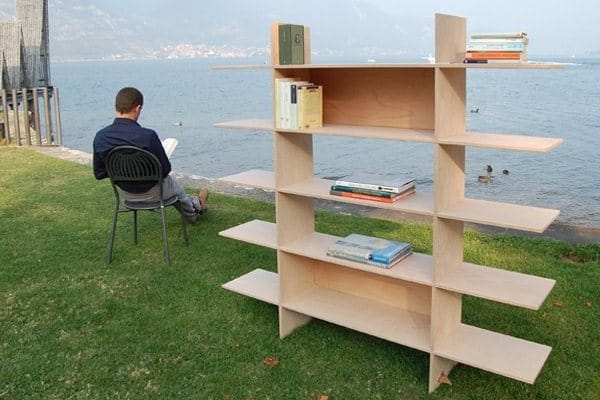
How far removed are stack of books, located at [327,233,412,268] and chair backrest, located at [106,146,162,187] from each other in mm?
2015

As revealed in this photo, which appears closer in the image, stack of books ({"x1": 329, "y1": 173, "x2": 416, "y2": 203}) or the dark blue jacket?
stack of books ({"x1": 329, "y1": 173, "x2": 416, "y2": 203})

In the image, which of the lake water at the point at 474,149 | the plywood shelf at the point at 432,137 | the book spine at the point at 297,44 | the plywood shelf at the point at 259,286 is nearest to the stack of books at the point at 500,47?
the plywood shelf at the point at 432,137

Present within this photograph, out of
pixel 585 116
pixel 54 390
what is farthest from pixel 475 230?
pixel 585 116

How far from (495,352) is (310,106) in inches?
73.8

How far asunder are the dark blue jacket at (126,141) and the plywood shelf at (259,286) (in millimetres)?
1333

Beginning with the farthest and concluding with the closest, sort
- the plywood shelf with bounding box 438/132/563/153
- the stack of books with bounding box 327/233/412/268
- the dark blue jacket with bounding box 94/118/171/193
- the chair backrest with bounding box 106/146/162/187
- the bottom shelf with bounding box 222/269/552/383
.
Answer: the dark blue jacket with bounding box 94/118/171/193
the chair backrest with bounding box 106/146/162/187
the stack of books with bounding box 327/233/412/268
the bottom shelf with bounding box 222/269/552/383
the plywood shelf with bounding box 438/132/563/153

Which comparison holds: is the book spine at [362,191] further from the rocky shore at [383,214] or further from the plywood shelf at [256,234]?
the rocky shore at [383,214]

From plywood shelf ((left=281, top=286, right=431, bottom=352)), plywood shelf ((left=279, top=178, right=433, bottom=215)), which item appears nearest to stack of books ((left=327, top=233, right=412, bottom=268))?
plywood shelf ((left=279, top=178, right=433, bottom=215))

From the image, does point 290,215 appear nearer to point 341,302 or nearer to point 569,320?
point 341,302

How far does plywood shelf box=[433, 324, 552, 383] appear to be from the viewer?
3624mm

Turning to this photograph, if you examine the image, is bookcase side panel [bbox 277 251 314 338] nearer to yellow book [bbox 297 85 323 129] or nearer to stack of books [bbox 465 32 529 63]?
yellow book [bbox 297 85 323 129]

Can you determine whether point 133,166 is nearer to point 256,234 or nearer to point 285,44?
point 256,234

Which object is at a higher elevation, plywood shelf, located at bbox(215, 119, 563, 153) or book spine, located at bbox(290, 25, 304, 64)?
book spine, located at bbox(290, 25, 304, 64)

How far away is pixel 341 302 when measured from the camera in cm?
461
